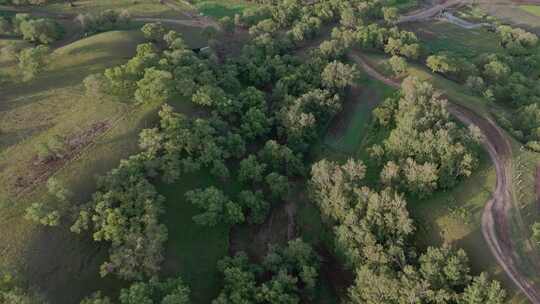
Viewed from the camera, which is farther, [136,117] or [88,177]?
[136,117]

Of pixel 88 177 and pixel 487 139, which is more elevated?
pixel 487 139

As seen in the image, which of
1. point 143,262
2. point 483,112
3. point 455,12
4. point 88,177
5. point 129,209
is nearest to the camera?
point 143,262

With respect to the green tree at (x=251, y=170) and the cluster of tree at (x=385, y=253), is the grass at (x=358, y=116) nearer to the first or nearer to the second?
the cluster of tree at (x=385, y=253)

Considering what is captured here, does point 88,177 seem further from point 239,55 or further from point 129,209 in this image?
point 239,55

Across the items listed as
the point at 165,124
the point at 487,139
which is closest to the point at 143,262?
the point at 165,124

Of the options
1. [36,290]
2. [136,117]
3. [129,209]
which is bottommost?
[36,290]

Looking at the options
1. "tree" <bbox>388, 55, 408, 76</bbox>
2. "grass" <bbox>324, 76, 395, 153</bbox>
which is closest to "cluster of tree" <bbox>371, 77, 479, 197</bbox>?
"grass" <bbox>324, 76, 395, 153</bbox>

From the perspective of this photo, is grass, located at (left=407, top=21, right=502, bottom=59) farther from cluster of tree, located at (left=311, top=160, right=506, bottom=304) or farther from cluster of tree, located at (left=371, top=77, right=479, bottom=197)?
cluster of tree, located at (left=311, top=160, right=506, bottom=304)

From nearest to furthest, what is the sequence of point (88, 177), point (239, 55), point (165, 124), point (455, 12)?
point (88, 177), point (165, 124), point (239, 55), point (455, 12)

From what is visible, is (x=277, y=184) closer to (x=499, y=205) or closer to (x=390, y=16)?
(x=499, y=205)
